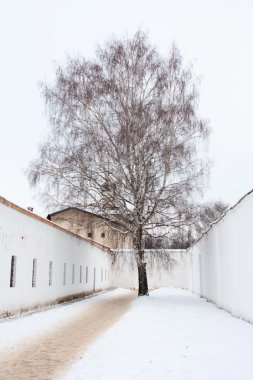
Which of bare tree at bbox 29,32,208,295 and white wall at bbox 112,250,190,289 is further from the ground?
bare tree at bbox 29,32,208,295

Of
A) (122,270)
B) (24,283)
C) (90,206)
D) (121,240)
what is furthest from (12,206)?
(122,270)

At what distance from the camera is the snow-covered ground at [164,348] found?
6676mm

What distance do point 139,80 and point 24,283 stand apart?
1111 cm

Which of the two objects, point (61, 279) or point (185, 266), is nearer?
point (61, 279)

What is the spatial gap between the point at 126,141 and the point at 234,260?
29.3 feet

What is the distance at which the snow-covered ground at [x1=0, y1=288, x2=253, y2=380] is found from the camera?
668 centimetres

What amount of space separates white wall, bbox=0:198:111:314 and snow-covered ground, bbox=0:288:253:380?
1813 millimetres

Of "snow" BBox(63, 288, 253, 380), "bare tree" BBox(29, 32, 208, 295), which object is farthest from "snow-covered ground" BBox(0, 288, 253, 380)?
"bare tree" BBox(29, 32, 208, 295)

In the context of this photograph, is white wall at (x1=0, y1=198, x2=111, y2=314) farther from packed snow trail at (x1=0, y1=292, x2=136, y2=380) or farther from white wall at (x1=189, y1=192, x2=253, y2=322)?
white wall at (x1=189, y1=192, x2=253, y2=322)

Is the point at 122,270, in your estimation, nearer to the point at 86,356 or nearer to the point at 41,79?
the point at 41,79

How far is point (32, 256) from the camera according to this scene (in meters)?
17.9

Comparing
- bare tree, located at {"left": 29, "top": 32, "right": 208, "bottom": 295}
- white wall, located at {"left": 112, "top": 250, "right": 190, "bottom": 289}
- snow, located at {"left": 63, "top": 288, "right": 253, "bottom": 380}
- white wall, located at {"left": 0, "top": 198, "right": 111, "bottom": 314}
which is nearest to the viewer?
snow, located at {"left": 63, "top": 288, "right": 253, "bottom": 380}

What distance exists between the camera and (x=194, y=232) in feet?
73.7

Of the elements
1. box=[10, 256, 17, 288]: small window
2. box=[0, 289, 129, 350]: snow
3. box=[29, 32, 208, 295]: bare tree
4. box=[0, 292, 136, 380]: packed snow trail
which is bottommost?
box=[0, 292, 136, 380]: packed snow trail
